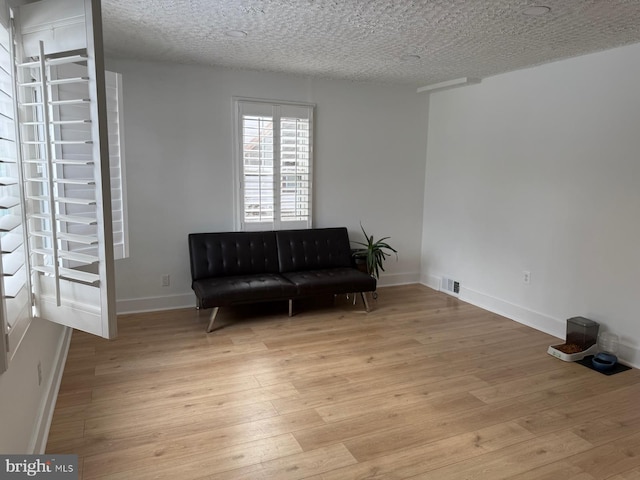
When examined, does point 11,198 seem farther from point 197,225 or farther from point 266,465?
point 197,225

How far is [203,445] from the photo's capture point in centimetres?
241

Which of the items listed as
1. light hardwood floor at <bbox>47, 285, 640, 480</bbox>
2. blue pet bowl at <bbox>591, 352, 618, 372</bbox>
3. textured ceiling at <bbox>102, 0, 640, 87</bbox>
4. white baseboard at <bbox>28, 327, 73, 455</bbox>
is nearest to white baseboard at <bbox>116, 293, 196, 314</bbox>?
light hardwood floor at <bbox>47, 285, 640, 480</bbox>

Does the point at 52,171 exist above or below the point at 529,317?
above

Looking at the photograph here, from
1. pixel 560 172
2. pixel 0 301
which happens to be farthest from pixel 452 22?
pixel 0 301

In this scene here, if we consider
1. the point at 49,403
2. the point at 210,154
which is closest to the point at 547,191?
the point at 210,154

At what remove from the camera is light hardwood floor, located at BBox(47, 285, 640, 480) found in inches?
90.0

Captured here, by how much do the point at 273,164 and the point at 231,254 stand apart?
1.07m

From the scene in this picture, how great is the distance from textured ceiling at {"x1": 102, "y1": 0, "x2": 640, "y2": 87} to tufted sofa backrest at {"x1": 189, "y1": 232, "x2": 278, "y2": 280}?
170 cm

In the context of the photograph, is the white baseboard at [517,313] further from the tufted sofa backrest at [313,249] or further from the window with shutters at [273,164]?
the window with shutters at [273,164]

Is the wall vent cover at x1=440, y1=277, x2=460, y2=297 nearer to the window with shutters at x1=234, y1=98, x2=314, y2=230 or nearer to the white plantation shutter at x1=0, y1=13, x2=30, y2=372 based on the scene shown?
the window with shutters at x1=234, y1=98, x2=314, y2=230

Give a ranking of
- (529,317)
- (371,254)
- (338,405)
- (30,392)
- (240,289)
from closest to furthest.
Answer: (30,392) → (338,405) → (240,289) → (529,317) → (371,254)

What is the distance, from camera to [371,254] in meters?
5.04

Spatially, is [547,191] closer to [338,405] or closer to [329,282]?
[329,282]

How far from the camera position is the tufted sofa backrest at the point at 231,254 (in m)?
4.44
